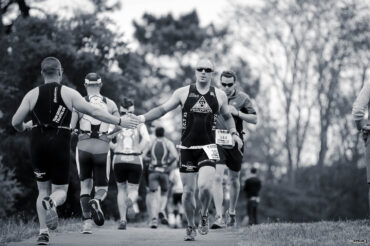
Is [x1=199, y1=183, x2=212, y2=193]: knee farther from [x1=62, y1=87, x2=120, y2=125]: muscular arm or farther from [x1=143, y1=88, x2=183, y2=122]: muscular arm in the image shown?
[x1=62, y1=87, x2=120, y2=125]: muscular arm

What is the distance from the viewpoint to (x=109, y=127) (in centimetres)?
1052

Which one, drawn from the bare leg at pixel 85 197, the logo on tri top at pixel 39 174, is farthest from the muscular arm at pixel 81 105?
the bare leg at pixel 85 197

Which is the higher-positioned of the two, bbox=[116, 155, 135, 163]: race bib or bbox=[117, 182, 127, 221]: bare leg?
bbox=[116, 155, 135, 163]: race bib

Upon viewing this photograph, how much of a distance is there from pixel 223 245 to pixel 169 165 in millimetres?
7154

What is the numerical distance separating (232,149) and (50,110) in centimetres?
462

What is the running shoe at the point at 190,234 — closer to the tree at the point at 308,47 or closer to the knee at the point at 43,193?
the knee at the point at 43,193

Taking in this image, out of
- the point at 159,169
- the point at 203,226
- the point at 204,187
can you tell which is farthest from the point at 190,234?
the point at 159,169

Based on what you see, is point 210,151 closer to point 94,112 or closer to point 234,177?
point 94,112

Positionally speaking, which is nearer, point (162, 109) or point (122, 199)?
point (162, 109)

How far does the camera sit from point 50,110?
8.38 m

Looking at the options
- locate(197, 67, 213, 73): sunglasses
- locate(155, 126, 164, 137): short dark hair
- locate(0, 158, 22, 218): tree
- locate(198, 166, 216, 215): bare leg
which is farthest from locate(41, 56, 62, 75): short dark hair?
locate(0, 158, 22, 218): tree

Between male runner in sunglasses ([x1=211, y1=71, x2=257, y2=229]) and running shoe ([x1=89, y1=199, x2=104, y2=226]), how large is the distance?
123 inches

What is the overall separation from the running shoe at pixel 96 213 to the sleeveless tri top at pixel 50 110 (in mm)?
1323

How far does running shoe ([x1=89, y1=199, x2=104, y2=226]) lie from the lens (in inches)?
357
